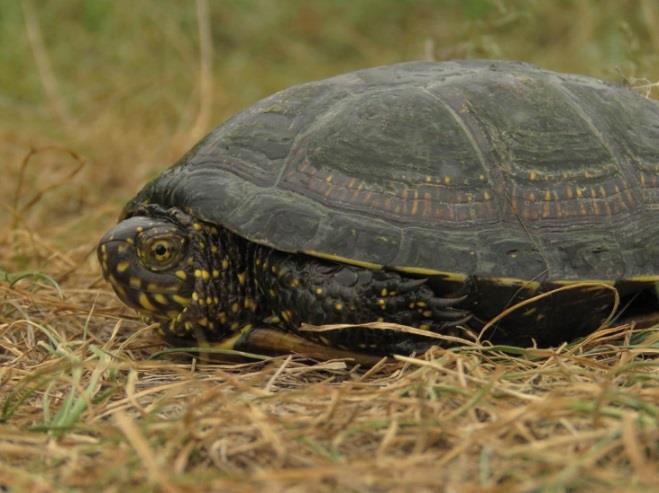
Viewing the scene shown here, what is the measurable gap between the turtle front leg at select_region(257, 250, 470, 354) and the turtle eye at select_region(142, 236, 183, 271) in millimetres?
348

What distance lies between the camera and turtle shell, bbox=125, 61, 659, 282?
295cm

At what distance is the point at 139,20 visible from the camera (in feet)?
27.4

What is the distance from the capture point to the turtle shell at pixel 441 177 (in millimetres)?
2945

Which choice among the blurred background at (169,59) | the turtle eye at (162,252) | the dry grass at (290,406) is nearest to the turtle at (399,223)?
the turtle eye at (162,252)

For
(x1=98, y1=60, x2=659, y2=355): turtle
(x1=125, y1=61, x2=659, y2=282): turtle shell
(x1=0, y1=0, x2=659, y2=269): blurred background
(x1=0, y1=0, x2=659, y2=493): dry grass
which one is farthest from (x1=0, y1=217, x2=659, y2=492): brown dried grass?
(x1=0, y1=0, x2=659, y2=269): blurred background

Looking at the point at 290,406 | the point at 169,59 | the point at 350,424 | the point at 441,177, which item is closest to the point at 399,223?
the point at 441,177

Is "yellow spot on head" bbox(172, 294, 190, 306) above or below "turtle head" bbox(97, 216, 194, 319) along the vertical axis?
below

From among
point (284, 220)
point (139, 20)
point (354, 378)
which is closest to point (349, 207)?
point (284, 220)

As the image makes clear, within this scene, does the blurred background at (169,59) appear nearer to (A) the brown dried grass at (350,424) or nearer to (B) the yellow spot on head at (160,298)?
(B) the yellow spot on head at (160,298)

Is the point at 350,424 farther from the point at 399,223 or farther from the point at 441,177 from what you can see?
the point at 441,177

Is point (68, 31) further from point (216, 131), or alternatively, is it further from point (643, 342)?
point (643, 342)

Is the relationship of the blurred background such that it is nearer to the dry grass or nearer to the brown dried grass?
the dry grass

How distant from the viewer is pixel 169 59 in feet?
27.2

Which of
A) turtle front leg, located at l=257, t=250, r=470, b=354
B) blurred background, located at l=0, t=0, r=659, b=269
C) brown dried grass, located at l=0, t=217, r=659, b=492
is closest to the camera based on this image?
brown dried grass, located at l=0, t=217, r=659, b=492
